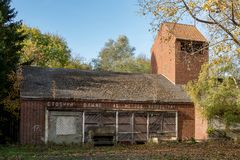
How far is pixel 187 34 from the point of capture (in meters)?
33.4

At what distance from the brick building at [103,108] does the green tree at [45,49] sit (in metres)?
16.4

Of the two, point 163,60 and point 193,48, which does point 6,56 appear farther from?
point 163,60

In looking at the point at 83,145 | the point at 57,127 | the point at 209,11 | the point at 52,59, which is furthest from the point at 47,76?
the point at 52,59

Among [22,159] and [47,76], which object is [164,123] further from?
[22,159]

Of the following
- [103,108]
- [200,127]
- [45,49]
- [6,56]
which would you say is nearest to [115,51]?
[45,49]

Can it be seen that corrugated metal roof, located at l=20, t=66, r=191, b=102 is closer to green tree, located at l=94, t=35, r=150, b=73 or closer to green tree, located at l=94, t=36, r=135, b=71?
green tree, located at l=94, t=35, r=150, b=73

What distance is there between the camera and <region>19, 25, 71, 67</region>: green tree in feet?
150

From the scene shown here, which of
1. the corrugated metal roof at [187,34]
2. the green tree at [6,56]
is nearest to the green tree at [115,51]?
the corrugated metal roof at [187,34]

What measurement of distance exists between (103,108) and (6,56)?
764 cm

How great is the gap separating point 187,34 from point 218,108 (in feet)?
34.2

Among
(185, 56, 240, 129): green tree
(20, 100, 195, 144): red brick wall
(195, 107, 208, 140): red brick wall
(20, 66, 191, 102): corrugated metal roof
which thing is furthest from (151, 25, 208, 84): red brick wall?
(20, 100, 195, 144): red brick wall

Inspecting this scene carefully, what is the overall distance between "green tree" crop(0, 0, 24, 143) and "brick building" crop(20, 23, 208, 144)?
49.7 inches

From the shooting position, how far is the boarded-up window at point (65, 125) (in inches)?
969

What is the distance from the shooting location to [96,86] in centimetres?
2783
